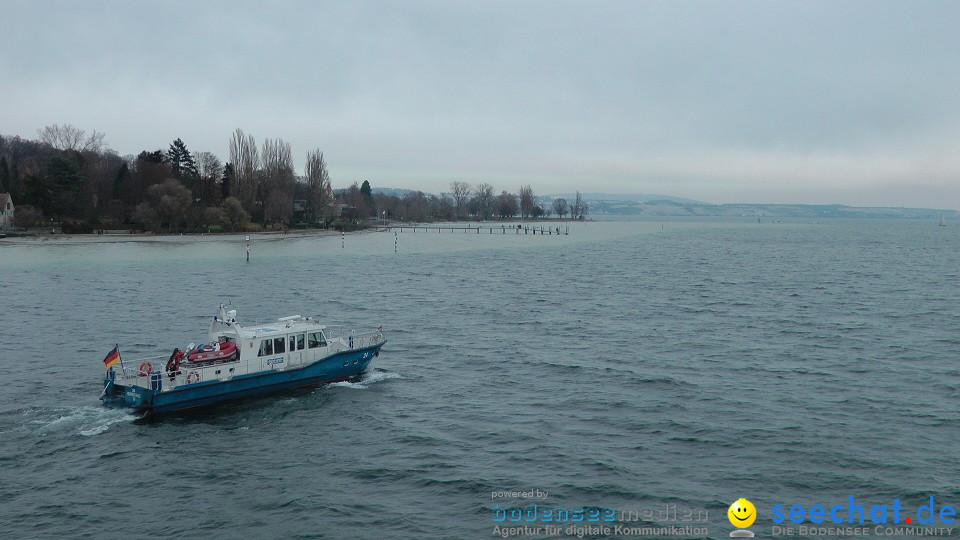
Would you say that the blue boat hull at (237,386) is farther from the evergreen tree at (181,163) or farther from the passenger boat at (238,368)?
the evergreen tree at (181,163)

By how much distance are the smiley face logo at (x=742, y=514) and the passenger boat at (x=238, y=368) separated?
2028 centimetres

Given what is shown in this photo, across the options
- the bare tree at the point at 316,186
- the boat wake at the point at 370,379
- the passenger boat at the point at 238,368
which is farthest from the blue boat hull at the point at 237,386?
the bare tree at the point at 316,186

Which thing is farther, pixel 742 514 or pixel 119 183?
pixel 119 183

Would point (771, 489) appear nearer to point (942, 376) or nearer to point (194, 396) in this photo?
point (942, 376)

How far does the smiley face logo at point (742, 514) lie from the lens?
20.9 m

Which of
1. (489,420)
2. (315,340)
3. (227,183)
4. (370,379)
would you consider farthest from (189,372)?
(227,183)

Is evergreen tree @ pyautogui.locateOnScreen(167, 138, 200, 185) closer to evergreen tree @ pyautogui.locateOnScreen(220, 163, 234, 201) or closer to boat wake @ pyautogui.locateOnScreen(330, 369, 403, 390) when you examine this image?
evergreen tree @ pyautogui.locateOnScreen(220, 163, 234, 201)

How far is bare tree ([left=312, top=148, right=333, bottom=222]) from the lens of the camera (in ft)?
573

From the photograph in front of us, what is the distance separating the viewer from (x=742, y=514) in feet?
69.3

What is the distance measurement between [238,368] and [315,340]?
14.0 feet

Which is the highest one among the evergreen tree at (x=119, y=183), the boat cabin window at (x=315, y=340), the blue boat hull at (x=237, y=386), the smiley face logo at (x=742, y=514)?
the evergreen tree at (x=119, y=183)

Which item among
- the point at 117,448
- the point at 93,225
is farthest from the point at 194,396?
the point at 93,225

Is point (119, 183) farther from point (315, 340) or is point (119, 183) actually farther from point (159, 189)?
point (315, 340)

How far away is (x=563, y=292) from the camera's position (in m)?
70.1
